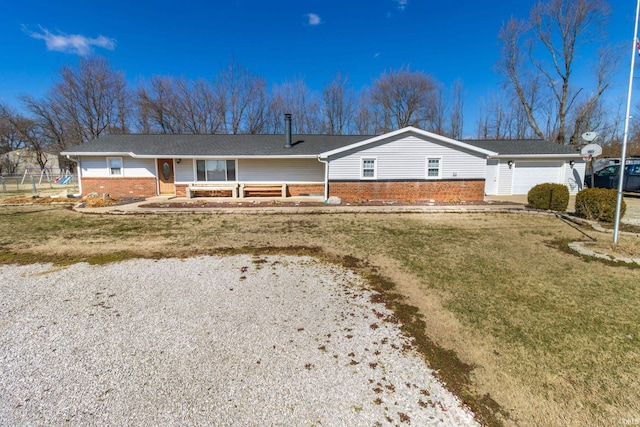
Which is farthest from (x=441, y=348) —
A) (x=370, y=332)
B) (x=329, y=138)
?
(x=329, y=138)

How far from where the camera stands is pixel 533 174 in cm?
1689

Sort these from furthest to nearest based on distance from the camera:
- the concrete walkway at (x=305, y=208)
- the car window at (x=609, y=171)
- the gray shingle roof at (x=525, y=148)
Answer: the car window at (x=609, y=171)
the gray shingle roof at (x=525, y=148)
the concrete walkway at (x=305, y=208)

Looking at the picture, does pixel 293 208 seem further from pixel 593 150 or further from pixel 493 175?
pixel 493 175

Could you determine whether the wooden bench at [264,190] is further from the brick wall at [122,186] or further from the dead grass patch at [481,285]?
the dead grass patch at [481,285]

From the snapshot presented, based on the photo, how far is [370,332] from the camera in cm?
320

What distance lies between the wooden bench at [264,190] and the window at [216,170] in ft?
3.54

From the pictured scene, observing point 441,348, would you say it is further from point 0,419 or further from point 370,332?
point 0,419

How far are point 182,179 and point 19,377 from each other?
48.4ft

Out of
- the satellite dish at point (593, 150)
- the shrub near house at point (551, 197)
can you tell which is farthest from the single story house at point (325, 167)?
the satellite dish at point (593, 150)

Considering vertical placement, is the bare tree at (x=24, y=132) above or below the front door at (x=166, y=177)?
above

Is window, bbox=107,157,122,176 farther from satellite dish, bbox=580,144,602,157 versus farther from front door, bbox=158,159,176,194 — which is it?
satellite dish, bbox=580,144,602,157

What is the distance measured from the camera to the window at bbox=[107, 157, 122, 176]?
1609 centimetres

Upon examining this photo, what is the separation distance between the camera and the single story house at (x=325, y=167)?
14.6 m

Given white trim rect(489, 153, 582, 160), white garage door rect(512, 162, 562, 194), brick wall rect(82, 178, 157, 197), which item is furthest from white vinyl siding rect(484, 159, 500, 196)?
brick wall rect(82, 178, 157, 197)
